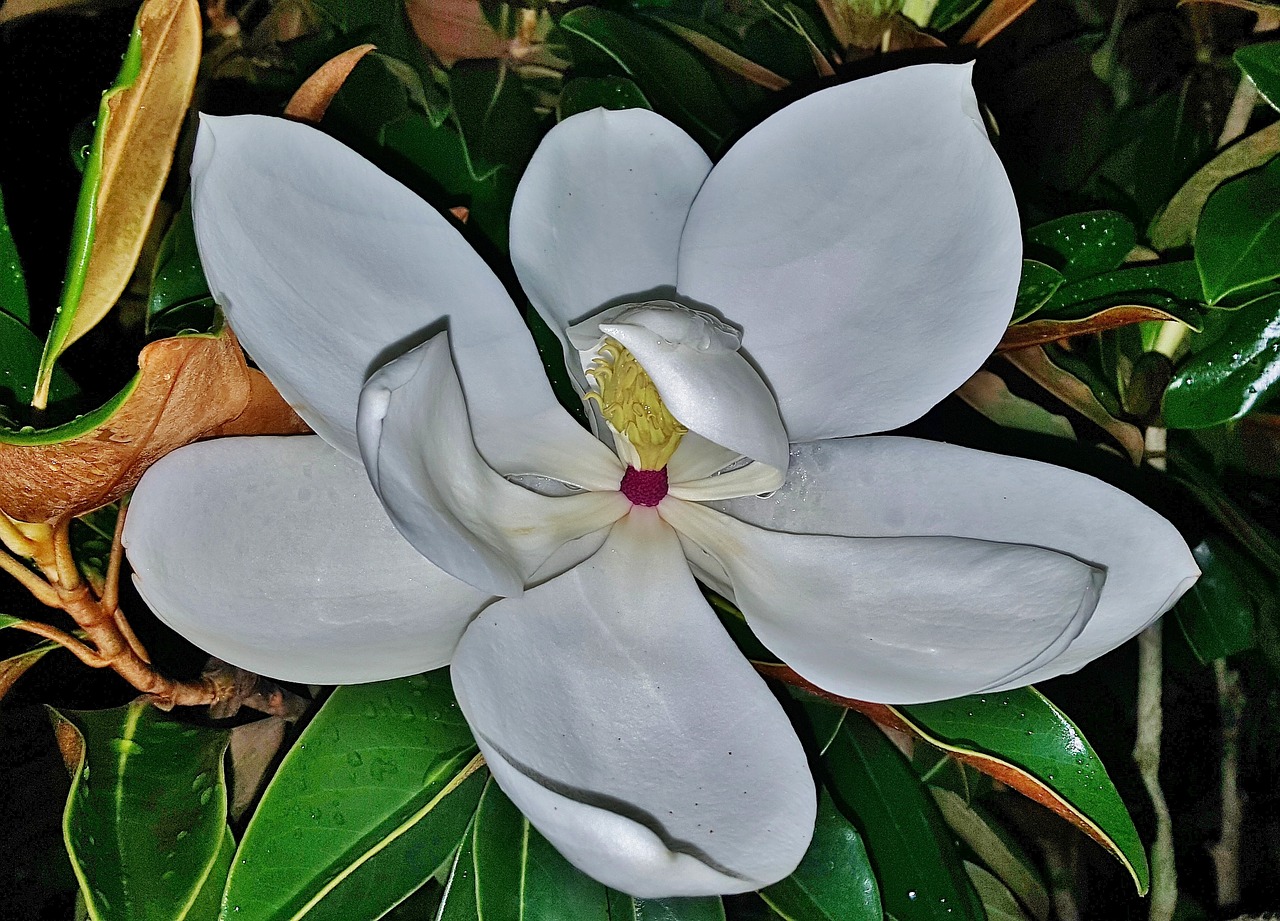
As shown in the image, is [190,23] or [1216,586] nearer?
[190,23]

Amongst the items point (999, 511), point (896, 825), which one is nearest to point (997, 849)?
point (896, 825)

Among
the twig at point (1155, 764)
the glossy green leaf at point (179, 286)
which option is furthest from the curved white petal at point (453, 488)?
the twig at point (1155, 764)

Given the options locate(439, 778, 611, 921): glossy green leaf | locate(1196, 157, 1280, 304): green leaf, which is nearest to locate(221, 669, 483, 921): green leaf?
locate(439, 778, 611, 921): glossy green leaf

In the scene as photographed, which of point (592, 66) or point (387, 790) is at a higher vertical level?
point (592, 66)

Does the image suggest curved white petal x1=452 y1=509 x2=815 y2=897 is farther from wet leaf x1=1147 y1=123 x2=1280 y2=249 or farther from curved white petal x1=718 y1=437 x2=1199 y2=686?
wet leaf x1=1147 y1=123 x2=1280 y2=249

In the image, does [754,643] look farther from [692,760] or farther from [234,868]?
[234,868]

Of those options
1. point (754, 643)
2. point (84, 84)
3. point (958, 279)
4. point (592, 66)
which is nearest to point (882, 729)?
point (754, 643)
